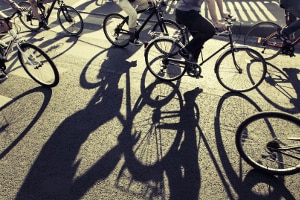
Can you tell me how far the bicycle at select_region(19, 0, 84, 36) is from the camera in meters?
6.75

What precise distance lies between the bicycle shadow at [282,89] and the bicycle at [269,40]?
421 millimetres

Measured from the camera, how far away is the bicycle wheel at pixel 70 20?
22.1 feet

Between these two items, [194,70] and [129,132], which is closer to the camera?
[129,132]

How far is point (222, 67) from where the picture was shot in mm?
4918

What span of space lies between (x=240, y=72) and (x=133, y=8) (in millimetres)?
2670

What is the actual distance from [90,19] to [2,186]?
614cm

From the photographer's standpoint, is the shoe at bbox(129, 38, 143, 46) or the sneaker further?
the sneaker

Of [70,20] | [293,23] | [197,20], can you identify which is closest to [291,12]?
[293,23]

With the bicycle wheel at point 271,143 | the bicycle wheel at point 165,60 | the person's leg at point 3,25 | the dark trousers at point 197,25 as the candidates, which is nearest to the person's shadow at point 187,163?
the bicycle wheel at point 271,143

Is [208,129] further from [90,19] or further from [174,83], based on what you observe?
[90,19]

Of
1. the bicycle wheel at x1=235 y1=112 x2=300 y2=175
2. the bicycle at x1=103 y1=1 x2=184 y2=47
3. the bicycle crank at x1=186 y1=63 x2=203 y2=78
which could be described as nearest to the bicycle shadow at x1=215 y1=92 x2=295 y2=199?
the bicycle wheel at x1=235 y1=112 x2=300 y2=175

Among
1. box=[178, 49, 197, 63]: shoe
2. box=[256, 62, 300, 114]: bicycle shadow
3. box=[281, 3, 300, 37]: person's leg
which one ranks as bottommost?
box=[256, 62, 300, 114]: bicycle shadow

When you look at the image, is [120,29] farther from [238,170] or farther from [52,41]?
[238,170]

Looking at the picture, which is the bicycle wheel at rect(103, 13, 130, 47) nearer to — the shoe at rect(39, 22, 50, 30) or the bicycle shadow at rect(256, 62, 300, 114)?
the shoe at rect(39, 22, 50, 30)
